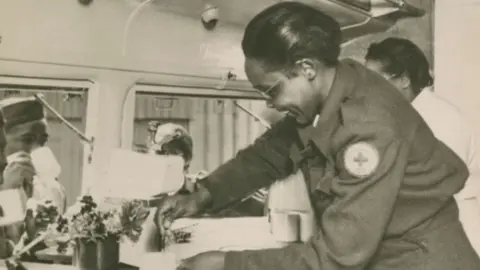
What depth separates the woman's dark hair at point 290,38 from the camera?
100 cm

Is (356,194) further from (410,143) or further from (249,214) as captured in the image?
(249,214)

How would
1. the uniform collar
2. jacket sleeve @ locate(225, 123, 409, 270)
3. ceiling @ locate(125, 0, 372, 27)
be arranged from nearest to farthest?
jacket sleeve @ locate(225, 123, 409, 270)
the uniform collar
ceiling @ locate(125, 0, 372, 27)

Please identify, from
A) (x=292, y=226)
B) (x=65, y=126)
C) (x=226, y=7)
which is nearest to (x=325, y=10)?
(x=226, y=7)

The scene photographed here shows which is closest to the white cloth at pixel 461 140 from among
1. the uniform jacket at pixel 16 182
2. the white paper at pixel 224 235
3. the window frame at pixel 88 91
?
the white paper at pixel 224 235

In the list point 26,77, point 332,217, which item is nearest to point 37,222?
point 26,77

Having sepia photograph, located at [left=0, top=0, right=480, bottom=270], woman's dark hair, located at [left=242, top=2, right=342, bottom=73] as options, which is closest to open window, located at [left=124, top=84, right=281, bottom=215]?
sepia photograph, located at [left=0, top=0, right=480, bottom=270]

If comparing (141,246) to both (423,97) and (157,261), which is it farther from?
(423,97)

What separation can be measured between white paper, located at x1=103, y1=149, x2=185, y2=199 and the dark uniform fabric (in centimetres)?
19

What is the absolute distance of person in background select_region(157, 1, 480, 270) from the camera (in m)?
0.90

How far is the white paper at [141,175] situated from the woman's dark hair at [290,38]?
0.79 ft

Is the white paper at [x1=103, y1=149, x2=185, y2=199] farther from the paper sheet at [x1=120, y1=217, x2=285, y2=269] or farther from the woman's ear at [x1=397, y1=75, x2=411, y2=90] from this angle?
the woman's ear at [x1=397, y1=75, x2=411, y2=90]

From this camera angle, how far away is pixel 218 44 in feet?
3.66

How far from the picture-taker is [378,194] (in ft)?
2.95

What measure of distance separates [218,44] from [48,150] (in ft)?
1.14
